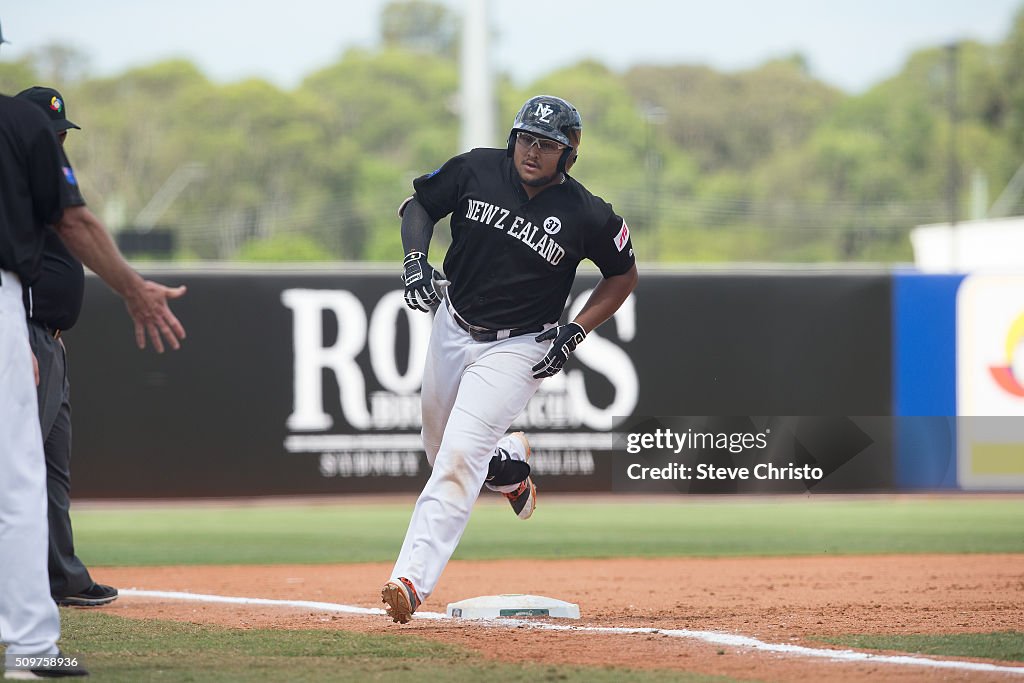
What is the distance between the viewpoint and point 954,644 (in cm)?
520

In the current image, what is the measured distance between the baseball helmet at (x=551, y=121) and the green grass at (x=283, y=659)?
214 centimetres

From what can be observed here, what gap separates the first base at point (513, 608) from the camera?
19.7 ft

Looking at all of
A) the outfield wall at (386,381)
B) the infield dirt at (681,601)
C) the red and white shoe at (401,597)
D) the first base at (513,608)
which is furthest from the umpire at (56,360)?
the outfield wall at (386,381)

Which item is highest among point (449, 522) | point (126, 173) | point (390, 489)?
point (126, 173)

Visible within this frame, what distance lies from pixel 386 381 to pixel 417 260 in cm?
594

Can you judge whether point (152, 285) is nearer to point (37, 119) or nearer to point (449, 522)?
point (37, 119)

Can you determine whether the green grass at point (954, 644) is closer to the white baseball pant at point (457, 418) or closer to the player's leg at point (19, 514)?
the white baseball pant at point (457, 418)

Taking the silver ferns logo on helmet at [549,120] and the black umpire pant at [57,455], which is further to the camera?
the black umpire pant at [57,455]

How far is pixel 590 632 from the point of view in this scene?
557 centimetres

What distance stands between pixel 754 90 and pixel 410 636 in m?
89.6

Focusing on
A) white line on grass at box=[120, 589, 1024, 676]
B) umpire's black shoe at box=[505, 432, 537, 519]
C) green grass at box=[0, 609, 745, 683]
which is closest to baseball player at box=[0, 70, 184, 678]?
green grass at box=[0, 609, 745, 683]

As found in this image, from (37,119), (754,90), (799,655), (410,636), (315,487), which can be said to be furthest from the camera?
(754,90)

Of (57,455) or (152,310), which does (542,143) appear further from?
(57,455)

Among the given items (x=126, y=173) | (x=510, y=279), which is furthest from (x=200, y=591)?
(x=126, y=173)
